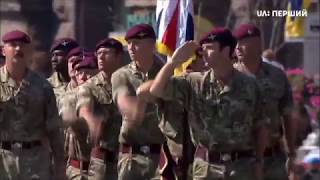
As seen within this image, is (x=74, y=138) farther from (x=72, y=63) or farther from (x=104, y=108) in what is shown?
(x=104, y=108)

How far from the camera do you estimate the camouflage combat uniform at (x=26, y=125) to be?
10.4 meters

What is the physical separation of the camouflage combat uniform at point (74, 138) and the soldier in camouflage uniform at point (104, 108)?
→ 353mm

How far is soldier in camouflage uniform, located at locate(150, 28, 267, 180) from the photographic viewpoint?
958 centimetres

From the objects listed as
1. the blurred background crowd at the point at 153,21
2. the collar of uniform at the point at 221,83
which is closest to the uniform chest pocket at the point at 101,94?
the collar of uniform at the point at 221,83

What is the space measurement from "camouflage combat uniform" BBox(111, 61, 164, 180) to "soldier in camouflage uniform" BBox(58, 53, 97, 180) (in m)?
1.06

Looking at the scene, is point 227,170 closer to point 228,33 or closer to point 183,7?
point 228,33

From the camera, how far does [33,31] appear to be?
98.0 feet

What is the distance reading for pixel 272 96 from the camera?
35.8ft

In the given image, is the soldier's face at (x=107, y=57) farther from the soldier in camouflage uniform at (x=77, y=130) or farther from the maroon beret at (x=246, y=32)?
the maroon beret at (x=246, y=32)

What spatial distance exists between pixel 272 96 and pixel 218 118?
1.44 m

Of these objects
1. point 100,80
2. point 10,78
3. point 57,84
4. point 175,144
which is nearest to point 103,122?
point 100,80

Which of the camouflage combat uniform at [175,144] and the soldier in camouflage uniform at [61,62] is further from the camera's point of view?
the soldier in camouflage uniform at [61,62]

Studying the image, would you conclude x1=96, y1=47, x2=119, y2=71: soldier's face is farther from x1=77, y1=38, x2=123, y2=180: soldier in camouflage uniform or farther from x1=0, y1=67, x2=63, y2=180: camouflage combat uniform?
x1=0, y1=67, x2=63, y2=180: camouflage combat uniform

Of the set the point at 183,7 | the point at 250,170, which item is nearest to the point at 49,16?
the point at 183,7
